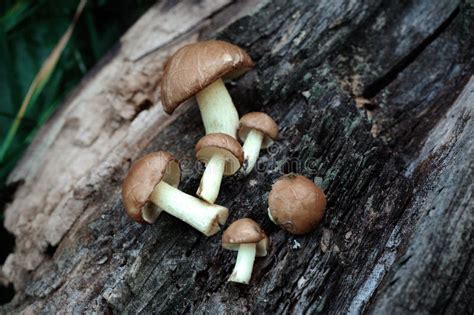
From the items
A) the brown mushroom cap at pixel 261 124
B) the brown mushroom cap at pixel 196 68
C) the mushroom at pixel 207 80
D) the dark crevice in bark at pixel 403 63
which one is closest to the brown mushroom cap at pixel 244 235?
the brown mushroom cap at pixel 261 124

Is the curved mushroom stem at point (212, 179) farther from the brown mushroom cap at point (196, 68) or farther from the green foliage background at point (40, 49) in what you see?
the green foliage background at point (40, 49)

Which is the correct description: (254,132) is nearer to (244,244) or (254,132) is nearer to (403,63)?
(244,244)

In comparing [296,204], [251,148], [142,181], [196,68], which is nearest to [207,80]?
[196,68]

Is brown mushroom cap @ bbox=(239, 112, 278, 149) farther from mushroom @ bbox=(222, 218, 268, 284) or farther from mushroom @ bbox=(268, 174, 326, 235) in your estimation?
mushroom @ bbox=(222, 218, 268, 284)

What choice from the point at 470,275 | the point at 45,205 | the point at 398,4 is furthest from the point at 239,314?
the point at 398,4

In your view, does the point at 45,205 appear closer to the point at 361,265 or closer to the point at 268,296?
the point at 268,296

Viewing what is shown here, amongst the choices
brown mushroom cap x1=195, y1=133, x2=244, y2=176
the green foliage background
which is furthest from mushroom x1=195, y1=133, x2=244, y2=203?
the green foliage background
